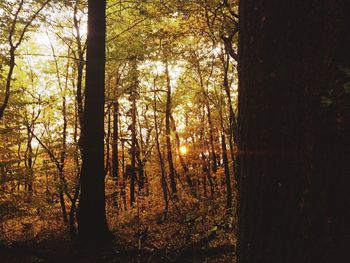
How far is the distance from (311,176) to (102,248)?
22.8ft

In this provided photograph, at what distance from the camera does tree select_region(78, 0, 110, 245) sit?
7.59m

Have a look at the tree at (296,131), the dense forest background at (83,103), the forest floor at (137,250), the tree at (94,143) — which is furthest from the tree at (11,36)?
the tree at (296,131)

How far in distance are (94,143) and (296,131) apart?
23.1ft

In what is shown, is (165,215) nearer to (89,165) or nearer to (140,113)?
(89,165)

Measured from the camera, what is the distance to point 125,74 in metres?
17.2

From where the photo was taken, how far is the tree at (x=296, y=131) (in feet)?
4.44

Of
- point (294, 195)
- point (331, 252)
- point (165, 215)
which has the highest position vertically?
point (294, 195)

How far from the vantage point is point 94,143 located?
26.2 ft

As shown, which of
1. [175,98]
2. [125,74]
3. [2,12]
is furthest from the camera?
[175,98]

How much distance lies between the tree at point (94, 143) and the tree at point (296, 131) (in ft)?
21.4

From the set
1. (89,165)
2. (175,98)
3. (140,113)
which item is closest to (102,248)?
(89,165)

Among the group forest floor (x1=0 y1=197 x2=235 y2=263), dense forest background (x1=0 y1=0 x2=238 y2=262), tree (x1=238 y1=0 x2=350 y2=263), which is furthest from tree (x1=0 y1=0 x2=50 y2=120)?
tree (x1=238 y1=0 x2=350 y2=263)

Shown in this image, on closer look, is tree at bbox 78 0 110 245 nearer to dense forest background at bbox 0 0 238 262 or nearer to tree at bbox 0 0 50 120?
dense forest background at bbox 0 0 238 262

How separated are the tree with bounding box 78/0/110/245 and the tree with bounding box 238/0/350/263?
21.4 feet
